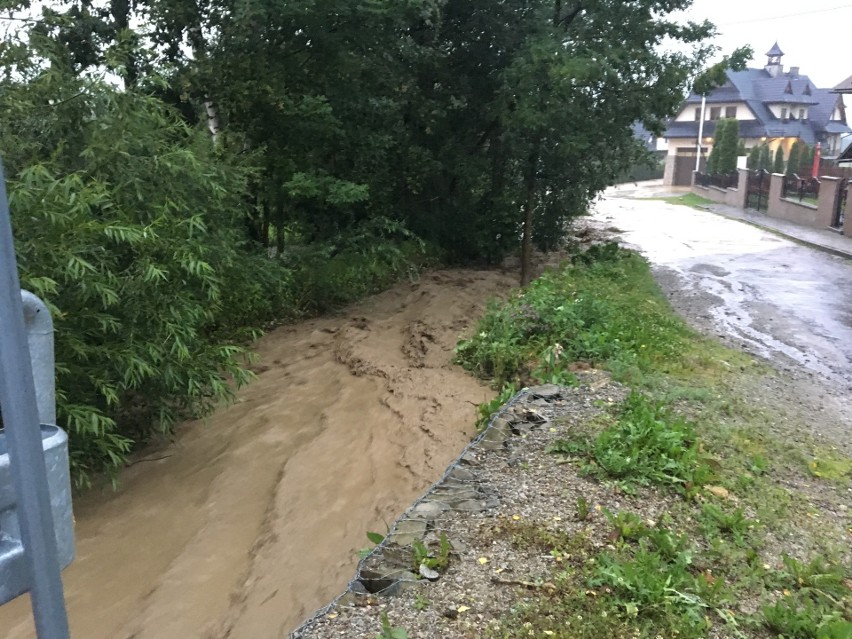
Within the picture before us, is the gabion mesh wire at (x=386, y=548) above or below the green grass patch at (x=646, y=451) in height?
below

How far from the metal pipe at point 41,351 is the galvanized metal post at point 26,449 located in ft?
0.29

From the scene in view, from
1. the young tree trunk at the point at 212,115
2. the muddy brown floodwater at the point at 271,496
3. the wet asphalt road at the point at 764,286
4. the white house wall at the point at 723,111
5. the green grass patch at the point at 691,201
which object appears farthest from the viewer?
the white house wall at the point at 723,111

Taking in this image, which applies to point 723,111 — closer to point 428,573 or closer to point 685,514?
point 685,514

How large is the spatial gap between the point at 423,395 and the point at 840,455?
4.08 m

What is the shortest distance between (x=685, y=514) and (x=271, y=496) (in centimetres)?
349

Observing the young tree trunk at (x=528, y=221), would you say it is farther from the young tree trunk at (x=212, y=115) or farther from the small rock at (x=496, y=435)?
the small rock at (x=496, y=435)

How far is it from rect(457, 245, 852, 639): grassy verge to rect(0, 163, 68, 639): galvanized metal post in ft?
8.29

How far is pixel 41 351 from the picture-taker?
3.89 feet

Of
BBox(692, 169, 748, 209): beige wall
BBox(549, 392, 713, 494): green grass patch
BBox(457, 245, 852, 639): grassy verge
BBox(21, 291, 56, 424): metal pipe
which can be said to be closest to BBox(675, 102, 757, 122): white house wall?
BBox(692, 169, 748, 209): beige wall

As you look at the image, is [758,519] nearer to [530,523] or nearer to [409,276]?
[530,523]

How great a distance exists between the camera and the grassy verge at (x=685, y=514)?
3402 millimetres

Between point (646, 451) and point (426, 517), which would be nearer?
point (426, 517)

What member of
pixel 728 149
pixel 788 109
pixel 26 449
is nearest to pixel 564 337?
pixel 26 449

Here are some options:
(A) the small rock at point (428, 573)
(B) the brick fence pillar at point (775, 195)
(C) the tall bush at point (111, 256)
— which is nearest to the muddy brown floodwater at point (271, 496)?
(C) the tall bush at point (111, 256)
